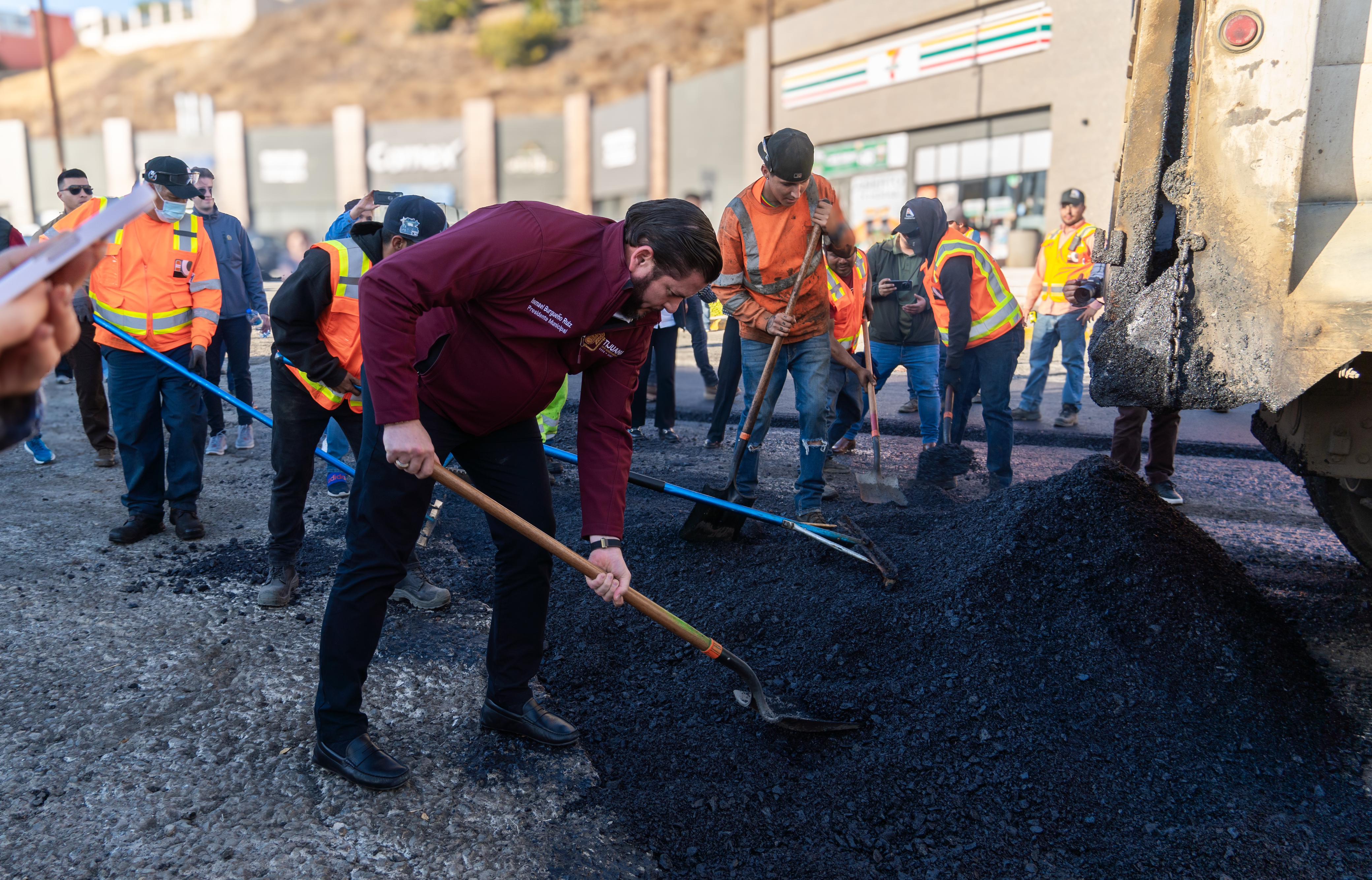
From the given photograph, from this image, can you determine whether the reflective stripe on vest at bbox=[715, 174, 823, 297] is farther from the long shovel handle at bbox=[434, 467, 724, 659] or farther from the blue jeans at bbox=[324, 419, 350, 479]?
the blue jeans at bbox=[324, 419, 350, 479]

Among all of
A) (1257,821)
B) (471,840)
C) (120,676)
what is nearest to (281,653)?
(120,676)

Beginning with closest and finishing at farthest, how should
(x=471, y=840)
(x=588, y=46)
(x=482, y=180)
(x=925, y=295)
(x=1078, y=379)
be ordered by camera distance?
1. (x=471, y=840)
2. (x=925, y=295)
3. (x=1078, y=379)
4. (x=482, y=180)
5. (x=588, y=46)

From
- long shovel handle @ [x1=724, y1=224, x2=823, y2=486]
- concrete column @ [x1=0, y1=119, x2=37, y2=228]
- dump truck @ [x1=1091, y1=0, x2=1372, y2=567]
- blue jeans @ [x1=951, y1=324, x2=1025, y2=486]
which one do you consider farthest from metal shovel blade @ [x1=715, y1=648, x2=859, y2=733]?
concrete column @ [x1=0, y1=119, x2=37, y2=228]

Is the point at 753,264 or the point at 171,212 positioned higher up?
the point at 171,212

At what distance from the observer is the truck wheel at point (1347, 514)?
357cm

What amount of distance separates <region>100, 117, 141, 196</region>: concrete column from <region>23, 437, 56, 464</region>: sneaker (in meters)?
38.7

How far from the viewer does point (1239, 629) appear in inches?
125

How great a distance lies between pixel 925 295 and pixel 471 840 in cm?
483

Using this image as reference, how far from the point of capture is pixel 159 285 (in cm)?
466

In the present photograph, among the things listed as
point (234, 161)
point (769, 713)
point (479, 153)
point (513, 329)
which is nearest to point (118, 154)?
point (234, 161)

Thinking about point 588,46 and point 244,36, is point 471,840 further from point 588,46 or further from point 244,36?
point 244,36

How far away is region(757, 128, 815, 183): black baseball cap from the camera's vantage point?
14.2 ft

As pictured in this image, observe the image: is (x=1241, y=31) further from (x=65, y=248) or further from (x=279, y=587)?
(x=279, y=587)

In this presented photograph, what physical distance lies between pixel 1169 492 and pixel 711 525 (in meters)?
2.96
